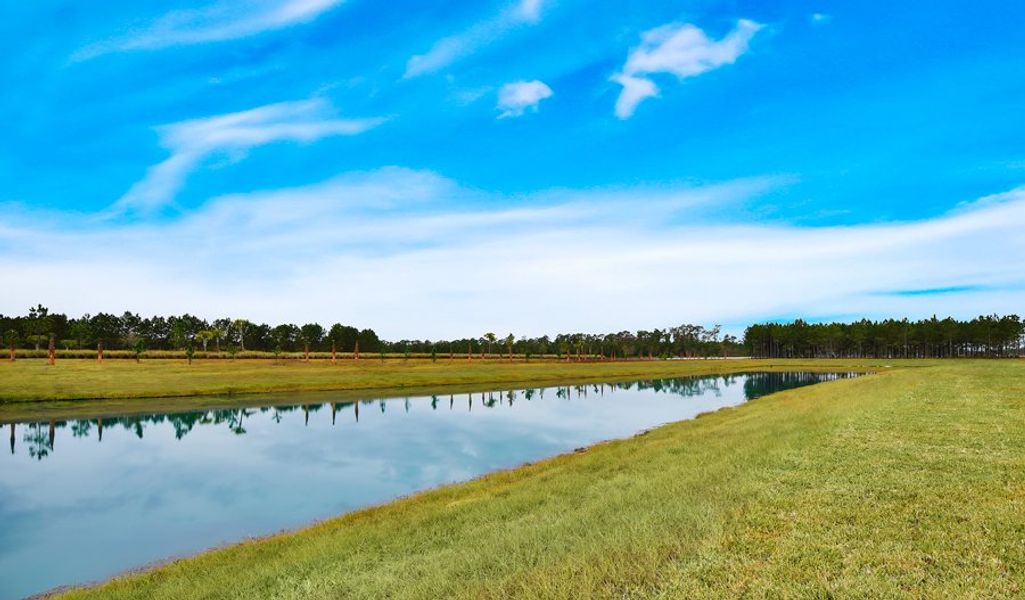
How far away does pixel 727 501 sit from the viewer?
10938 mm

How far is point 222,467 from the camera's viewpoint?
88.9 feet

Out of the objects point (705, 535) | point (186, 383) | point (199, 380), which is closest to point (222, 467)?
point (705, 535)

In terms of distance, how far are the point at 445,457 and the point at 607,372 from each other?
84959 millimetres

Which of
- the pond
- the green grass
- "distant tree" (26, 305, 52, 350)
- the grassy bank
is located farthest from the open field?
"distant tree" (26, 305, 52, 350)

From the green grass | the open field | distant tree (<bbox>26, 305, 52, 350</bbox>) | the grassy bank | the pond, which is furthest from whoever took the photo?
distant tree (<bbox>26, 305, 52, 350</bbox>)

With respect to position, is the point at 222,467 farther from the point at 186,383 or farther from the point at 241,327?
the point at 241,327

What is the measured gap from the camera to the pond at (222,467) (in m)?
→ 16.5

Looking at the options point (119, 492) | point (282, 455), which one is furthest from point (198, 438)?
point (119, 492)

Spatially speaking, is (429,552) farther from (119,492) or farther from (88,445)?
(88,445)

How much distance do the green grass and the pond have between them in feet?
10.8

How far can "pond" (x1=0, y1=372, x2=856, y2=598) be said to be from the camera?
1650cm

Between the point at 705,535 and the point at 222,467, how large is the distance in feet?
80.7

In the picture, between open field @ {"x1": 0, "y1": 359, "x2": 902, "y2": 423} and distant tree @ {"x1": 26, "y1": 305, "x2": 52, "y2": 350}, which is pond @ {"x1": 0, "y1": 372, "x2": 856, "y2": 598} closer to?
open field @ {"x1": 0, "y1": 359, "x2": 902, "y2": 423}

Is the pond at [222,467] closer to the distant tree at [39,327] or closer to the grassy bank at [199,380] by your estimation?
the grassy bank at [199,380]
